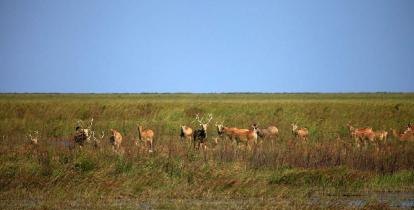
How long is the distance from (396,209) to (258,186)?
12.8ft

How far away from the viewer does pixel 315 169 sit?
1944 cm

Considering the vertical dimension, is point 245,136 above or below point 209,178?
above

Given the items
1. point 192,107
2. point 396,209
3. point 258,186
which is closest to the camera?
point 396,209

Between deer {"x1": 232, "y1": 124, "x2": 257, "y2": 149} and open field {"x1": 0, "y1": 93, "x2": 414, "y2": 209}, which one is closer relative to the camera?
open field {"x1": 0, "y1": 93, "x2": 414, "y2": 209}

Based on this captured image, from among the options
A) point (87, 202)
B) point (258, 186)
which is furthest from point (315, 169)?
point (87, 202)

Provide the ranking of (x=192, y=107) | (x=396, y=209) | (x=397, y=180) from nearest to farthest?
1. (x=396, y=209)
2. (x=397, y=180)
3. (x=192, y=107)

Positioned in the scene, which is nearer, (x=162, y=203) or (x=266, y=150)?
(x=162, y=203)

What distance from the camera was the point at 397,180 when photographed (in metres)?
18.8

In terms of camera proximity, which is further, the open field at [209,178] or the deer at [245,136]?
the deer at [245,136]

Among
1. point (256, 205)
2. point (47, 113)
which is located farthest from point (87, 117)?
point (256, 205)

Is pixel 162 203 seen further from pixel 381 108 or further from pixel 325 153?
pixel 381 108

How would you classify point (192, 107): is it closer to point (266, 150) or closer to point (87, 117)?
point (87, 117)

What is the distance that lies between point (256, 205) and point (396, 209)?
2.71 meters

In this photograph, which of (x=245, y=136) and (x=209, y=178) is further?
(x=245, y=136)
